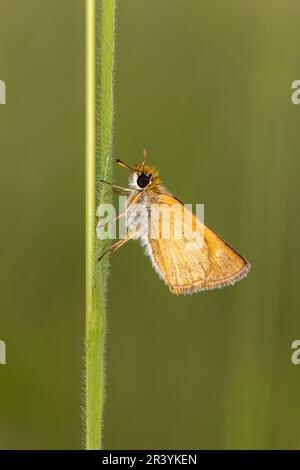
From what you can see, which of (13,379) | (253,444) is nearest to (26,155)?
(13,379)

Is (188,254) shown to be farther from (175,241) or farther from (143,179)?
(143,179)

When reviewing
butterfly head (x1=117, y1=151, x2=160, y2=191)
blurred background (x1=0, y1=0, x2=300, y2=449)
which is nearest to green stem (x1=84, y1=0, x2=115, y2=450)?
butterfly head (x1=117, y1=151, x2=160, y2=191)

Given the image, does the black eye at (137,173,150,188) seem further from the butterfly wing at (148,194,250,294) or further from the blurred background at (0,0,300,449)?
the blurred background at (0,0,300,449)

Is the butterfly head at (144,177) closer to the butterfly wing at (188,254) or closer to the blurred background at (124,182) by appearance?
the butterfly wing at (188,254)

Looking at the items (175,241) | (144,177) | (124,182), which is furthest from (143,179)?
(124,182)

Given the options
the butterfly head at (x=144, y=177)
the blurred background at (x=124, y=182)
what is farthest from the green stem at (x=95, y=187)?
the blurred background at (x=124, y=182)
